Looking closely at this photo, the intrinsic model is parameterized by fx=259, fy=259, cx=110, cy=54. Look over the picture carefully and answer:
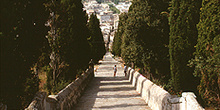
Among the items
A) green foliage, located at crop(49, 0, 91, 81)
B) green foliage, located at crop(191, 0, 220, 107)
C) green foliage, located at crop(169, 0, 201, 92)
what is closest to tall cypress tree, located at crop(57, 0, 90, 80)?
green foliage, located at crop(49, 0, 91, 81)

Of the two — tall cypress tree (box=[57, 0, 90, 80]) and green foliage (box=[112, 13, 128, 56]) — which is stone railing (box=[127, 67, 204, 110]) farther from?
green foliage (box=[112, 13, 128, 56])

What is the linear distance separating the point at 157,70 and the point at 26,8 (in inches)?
518

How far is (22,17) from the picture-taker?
7172 mm

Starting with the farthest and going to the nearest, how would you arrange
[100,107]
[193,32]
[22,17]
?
1. [193,32]
2. [100,107]
3. [22,17]

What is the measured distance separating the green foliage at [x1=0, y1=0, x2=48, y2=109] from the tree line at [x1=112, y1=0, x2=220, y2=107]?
6.42 metres

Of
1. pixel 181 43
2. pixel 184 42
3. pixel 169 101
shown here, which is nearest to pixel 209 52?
pixel 184 42

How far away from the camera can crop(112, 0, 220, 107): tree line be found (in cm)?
1084

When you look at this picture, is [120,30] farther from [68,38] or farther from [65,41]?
[65,41]

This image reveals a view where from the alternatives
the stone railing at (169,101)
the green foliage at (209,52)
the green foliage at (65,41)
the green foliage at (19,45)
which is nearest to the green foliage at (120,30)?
the green foliage at (65,41)

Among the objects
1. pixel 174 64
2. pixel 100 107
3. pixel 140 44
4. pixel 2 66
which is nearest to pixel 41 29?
pixel 2 66

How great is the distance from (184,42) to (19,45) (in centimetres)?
922

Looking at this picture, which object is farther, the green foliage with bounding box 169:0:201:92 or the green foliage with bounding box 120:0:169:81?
the green foliage with bounding box 120:0:169:81

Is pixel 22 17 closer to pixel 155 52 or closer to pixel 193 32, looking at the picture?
pixel 193 32

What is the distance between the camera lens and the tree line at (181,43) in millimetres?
10836
